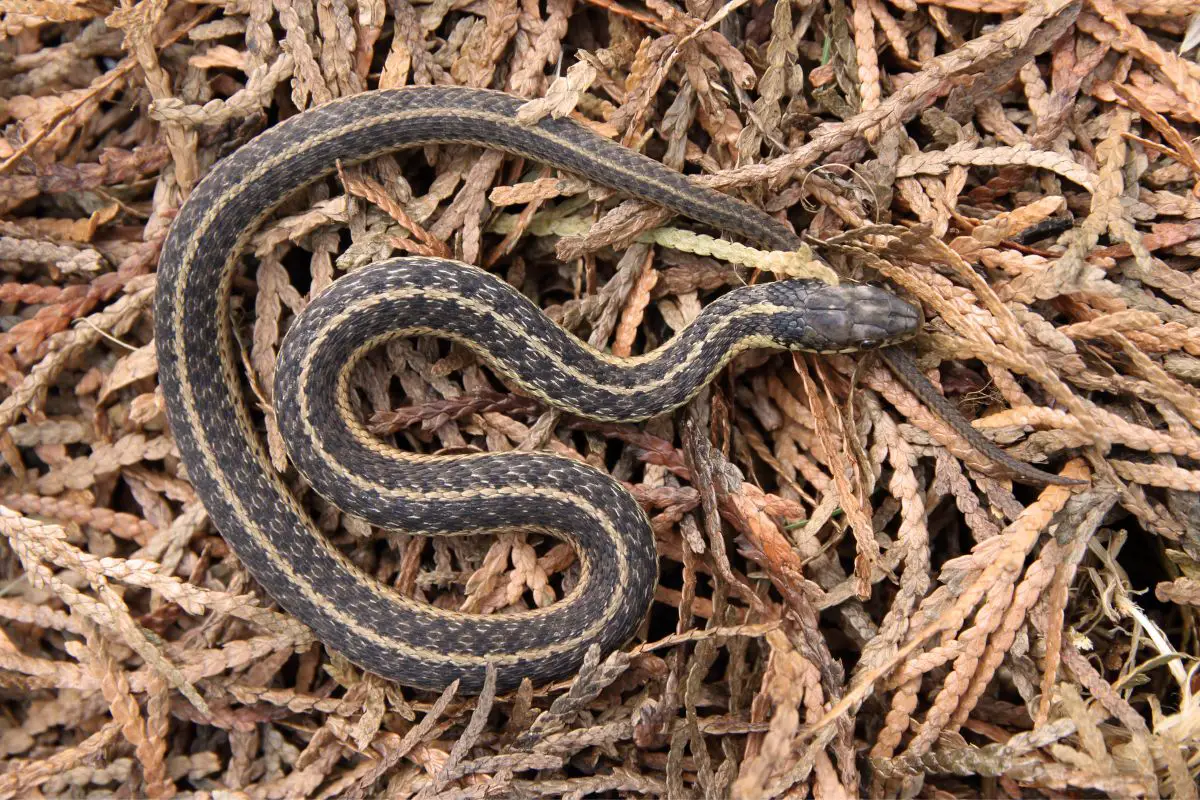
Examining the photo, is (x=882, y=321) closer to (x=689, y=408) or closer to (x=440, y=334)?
(x=689, y=408)

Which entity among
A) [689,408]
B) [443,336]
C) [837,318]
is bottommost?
[689,408]

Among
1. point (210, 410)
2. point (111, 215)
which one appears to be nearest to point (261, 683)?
point (210, 410)

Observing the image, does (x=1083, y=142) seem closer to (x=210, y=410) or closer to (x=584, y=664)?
(x=584, y=664)

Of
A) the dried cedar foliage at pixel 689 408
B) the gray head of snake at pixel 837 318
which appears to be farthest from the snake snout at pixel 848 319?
the dried cedar foliage at pixel 689 408

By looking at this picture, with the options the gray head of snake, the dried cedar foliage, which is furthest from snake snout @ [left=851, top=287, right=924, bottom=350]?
the dried cedar foliage

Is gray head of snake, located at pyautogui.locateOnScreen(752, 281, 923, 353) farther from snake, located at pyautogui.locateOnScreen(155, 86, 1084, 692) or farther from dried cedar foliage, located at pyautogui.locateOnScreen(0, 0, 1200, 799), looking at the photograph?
dried cedar foliage, located at pyautogui.locateOnScreen(0, 0, 1200, 799)

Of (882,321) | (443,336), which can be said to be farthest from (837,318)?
(443,336)
